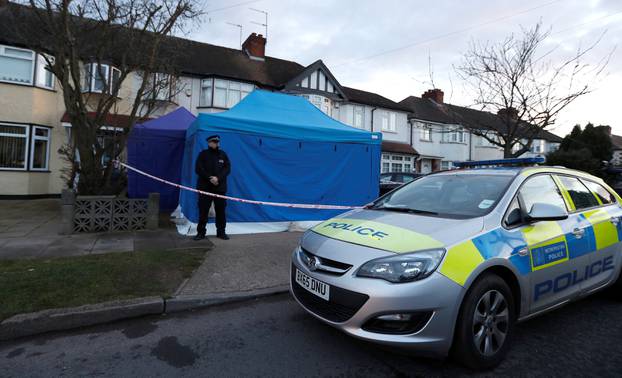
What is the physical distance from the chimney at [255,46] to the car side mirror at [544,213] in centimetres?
2122

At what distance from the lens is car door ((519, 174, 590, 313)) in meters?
2.95

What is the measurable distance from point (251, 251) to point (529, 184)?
4.11 meters

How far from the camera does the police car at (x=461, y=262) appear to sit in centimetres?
244

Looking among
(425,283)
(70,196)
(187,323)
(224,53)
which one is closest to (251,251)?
(187,323)

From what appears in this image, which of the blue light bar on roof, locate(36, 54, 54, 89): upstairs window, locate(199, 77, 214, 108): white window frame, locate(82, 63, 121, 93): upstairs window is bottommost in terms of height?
the blue light bar on roof

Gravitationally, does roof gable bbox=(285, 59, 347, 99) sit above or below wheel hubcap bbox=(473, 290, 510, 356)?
above

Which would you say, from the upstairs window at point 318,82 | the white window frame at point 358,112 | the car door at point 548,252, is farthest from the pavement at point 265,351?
the white window frame at point 358,112

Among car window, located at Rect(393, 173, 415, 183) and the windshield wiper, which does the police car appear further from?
car window, located at Rect(393, 173, 415, 183)

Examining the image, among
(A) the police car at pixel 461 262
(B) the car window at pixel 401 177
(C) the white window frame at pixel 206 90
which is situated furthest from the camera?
(C) the white window frame at pixel 206 90

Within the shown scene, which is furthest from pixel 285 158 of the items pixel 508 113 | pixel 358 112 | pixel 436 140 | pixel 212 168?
pixel 436 140

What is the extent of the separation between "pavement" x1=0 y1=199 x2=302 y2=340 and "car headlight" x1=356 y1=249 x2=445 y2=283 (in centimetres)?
209

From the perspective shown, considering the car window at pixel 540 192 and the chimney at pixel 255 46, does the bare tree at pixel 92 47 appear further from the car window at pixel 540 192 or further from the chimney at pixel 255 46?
the chimney at pixel 255 46

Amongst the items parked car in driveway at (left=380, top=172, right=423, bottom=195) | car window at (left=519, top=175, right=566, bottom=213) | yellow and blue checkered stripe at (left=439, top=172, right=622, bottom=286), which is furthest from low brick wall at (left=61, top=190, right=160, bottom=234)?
parked car in driveway at (left=380, top=172, right=423, bottom=195)

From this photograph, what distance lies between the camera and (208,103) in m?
17.8
